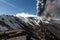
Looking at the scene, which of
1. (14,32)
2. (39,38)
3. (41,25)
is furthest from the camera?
(41,25)

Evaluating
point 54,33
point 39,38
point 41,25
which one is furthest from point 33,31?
point 54,33

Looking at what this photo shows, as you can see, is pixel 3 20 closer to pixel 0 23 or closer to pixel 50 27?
pixel 0 23

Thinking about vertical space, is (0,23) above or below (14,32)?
above

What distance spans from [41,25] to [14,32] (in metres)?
6.25

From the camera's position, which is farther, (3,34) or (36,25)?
(36,25)

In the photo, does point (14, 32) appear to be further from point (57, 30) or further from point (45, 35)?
point (57, 30)

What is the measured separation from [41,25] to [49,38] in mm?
1847

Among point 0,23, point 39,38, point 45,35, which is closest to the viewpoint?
point 0,23

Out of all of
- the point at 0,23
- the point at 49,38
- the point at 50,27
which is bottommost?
the point at 49,38

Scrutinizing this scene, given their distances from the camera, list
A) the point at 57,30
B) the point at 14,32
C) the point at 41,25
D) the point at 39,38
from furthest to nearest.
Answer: the point at 57,30, the point at 41,25, the point at 39,38, the point at 14,32

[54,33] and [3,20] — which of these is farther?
[54,33]

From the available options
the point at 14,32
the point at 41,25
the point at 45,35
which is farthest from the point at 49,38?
the point at 14,32

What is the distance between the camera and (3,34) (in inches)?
372

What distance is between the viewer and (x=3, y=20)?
452 inches
